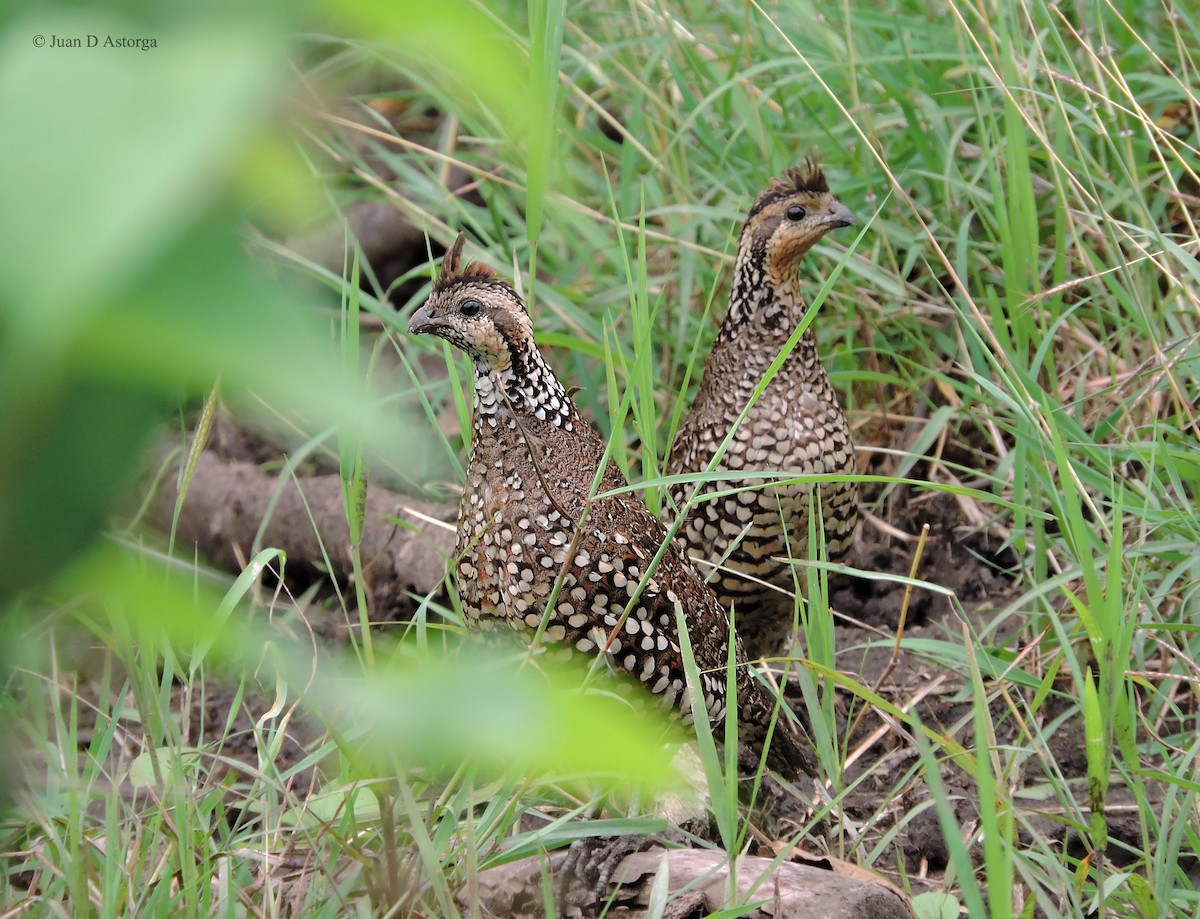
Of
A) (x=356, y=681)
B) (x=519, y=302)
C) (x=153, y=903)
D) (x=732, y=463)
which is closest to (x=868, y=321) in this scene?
(x=732, y=463)

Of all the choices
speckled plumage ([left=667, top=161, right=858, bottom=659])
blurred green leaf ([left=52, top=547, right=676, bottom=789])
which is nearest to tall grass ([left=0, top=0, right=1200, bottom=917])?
speckled plumage ([left=667, top=161, right=858, bottom=659])

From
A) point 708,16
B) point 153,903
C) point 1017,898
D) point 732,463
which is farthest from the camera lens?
point 708,16

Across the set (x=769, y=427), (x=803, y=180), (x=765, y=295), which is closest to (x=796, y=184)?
(x=803, y=180)

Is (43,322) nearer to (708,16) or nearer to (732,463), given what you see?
(732,463)

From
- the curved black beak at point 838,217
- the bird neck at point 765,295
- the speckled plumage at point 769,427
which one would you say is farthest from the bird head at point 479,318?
the curved black beak at point 838,217

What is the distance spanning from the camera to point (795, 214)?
347cm

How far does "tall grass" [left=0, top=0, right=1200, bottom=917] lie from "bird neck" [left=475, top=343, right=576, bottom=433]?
9 cm

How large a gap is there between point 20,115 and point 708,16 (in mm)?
4483

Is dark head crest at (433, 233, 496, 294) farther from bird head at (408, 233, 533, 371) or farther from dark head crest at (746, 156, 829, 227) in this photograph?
dark head crest at (746, 156, 829, 227)

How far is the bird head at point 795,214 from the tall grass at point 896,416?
0.25 metres

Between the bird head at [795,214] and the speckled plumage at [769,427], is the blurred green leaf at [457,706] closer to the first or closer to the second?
the speckled plumage at [769,427]

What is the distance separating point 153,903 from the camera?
2080mm

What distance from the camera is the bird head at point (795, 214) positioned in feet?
11.3

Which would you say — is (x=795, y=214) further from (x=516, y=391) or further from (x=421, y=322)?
(x=421, y=322)
